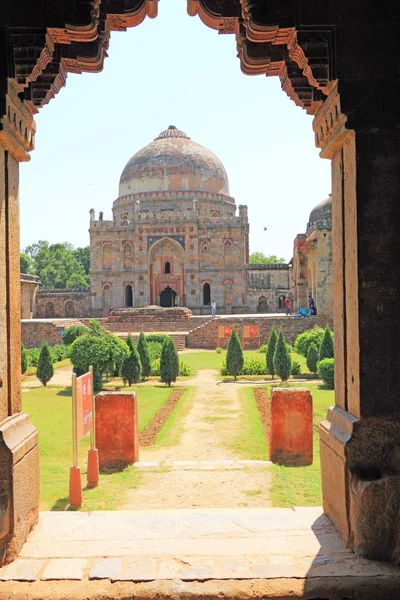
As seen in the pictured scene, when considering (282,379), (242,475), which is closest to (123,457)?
(242,475)

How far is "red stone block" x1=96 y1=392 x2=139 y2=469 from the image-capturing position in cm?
633

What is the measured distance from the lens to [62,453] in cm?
682

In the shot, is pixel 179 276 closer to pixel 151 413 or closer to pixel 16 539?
pixel 151 413

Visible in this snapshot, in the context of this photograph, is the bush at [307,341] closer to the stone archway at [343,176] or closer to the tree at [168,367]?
the tree at [168,367]

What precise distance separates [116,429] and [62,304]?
93.7 ft

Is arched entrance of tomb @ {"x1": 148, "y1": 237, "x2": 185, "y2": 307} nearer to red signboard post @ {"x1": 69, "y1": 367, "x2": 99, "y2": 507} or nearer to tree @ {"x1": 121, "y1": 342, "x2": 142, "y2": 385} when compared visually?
tree @ {"x1": 121, "y1": 342, "x2": 142, "y2": 385}

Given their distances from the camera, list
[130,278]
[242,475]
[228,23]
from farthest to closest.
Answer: [130,278] < [242,475] < [228,23]

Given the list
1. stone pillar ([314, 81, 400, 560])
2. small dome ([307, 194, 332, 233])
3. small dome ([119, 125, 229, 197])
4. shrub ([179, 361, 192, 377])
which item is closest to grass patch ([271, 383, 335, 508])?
stone pillar ([314, 81, 400, 560])

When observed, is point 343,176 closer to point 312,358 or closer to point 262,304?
point 312,358

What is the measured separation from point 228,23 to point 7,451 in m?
2.70

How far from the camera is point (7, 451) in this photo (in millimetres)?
2770

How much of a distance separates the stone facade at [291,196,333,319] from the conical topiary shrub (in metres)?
12.1

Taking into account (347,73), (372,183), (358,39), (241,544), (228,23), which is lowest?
(241,544)

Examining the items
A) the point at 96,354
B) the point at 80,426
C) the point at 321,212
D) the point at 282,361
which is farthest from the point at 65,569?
the point at 321,212
